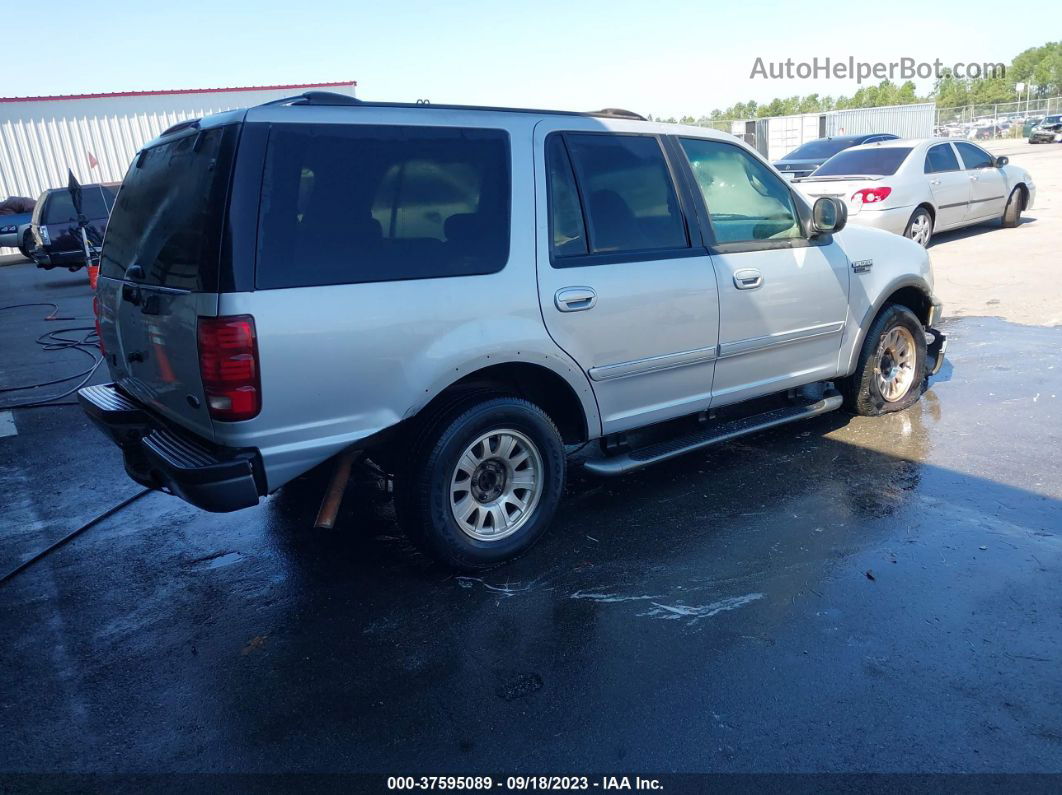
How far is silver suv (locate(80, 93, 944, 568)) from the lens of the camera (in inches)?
120

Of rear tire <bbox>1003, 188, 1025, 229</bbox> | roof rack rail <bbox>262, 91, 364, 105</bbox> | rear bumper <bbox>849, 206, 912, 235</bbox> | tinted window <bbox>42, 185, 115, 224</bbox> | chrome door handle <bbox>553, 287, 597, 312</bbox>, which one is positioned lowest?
rear tire <bbox>1003, 188, 1025, 229</bbox>

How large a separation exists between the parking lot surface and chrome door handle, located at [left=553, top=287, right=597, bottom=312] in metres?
1.18

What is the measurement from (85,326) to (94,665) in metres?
9.05

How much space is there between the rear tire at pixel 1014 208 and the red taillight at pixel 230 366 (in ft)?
48.0

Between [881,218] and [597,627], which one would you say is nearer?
[597,627]

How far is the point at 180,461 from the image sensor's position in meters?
3.16

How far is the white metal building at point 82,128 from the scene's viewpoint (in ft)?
73.0

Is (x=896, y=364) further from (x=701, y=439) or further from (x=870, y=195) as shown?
(x=870, y=195)

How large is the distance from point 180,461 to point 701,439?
2.65m

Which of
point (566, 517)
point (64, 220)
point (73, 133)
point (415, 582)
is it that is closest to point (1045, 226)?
point (566, 517)

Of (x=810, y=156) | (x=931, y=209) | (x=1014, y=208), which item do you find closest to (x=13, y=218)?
(x=810, y=156)

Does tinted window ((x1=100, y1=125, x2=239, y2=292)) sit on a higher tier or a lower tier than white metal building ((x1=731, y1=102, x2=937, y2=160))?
lower

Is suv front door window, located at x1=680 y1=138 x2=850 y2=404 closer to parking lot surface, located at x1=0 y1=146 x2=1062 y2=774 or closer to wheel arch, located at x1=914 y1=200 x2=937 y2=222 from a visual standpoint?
parking lot surface, located at x1=0 y1=146 x2=1062 y2=774

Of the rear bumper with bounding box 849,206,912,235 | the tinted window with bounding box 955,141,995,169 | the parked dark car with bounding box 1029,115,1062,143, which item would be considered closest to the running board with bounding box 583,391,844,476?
the rear bumper with bounding box 849,206,912,235
